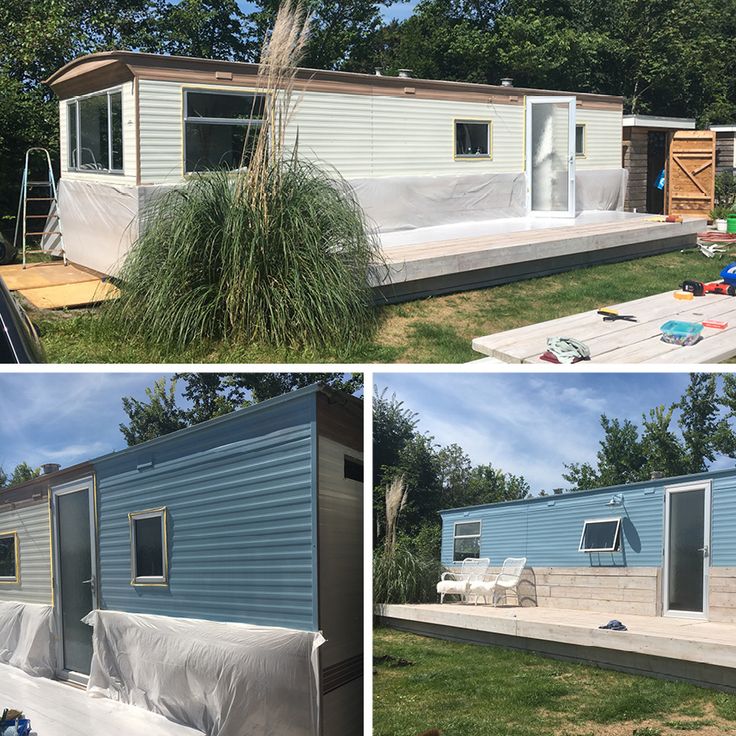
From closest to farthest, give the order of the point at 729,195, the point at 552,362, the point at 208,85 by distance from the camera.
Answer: the point at 552,362 < the point at 208,85 < the point at 729,195

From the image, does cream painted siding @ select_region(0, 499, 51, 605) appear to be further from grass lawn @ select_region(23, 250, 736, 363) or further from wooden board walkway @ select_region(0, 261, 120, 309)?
wooden board walkway @ select_region(0, 261, 120, 309)

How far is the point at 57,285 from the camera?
8.28m

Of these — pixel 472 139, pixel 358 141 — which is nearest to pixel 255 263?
pixel 358 141

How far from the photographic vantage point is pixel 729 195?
1612 centimetres

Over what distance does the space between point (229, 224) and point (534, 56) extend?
18.7m

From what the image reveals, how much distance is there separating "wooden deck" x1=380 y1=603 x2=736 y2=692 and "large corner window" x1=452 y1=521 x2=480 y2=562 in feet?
0.84

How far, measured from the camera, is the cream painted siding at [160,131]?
7703 millimetres

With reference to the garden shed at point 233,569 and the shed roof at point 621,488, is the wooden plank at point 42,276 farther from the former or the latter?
the shed roof at point 621,488

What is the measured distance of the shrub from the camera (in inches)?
137

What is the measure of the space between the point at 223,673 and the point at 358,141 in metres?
7.23

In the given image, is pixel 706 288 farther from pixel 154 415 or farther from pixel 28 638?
pixel 28 638

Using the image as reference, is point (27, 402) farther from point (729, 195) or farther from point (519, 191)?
point (729, 195)

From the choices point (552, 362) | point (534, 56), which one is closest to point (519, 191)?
point (552, 362)

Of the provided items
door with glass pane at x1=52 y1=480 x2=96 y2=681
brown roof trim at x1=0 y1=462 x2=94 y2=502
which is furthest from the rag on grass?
brown roof trim at x1=0 y1=462 x2=94 y2=502
